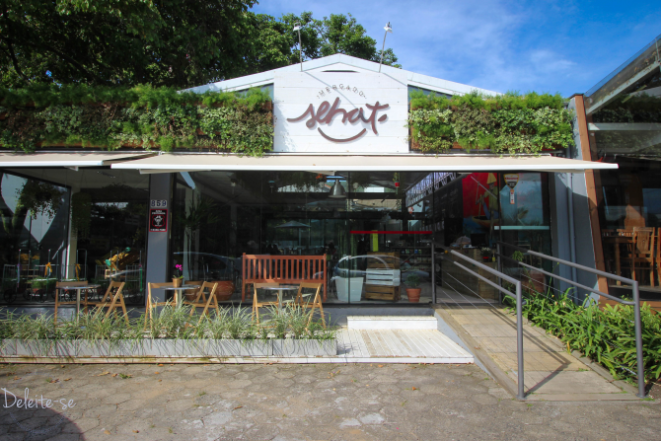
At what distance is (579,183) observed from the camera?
6.38 metres

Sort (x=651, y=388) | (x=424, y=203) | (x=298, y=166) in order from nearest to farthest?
(x=651, y=388), (x=298, y=166), (x=424, y=203)

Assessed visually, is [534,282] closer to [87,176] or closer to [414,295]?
[414,295]

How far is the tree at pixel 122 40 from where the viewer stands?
736 centimetres

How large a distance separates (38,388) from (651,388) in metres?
6.12

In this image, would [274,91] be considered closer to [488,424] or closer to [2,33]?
[488,424]

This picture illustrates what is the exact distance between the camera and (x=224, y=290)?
7.05 m

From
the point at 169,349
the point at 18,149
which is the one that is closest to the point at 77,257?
the point at 18,149

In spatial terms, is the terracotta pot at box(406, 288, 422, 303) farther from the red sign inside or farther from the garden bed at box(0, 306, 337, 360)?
the red sign inside

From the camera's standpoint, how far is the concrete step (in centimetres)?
620

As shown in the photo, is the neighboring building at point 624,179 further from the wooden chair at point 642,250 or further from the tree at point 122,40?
Answer: the tree at point 122,40

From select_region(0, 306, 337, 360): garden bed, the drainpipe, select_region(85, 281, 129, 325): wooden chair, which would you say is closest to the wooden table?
the drainpipe

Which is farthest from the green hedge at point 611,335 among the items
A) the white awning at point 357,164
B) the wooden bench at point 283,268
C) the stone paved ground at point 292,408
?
the wooden bench at point 283,268

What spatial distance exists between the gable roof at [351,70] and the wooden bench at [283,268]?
307 cm

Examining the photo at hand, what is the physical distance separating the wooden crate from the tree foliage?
656 centimetres
